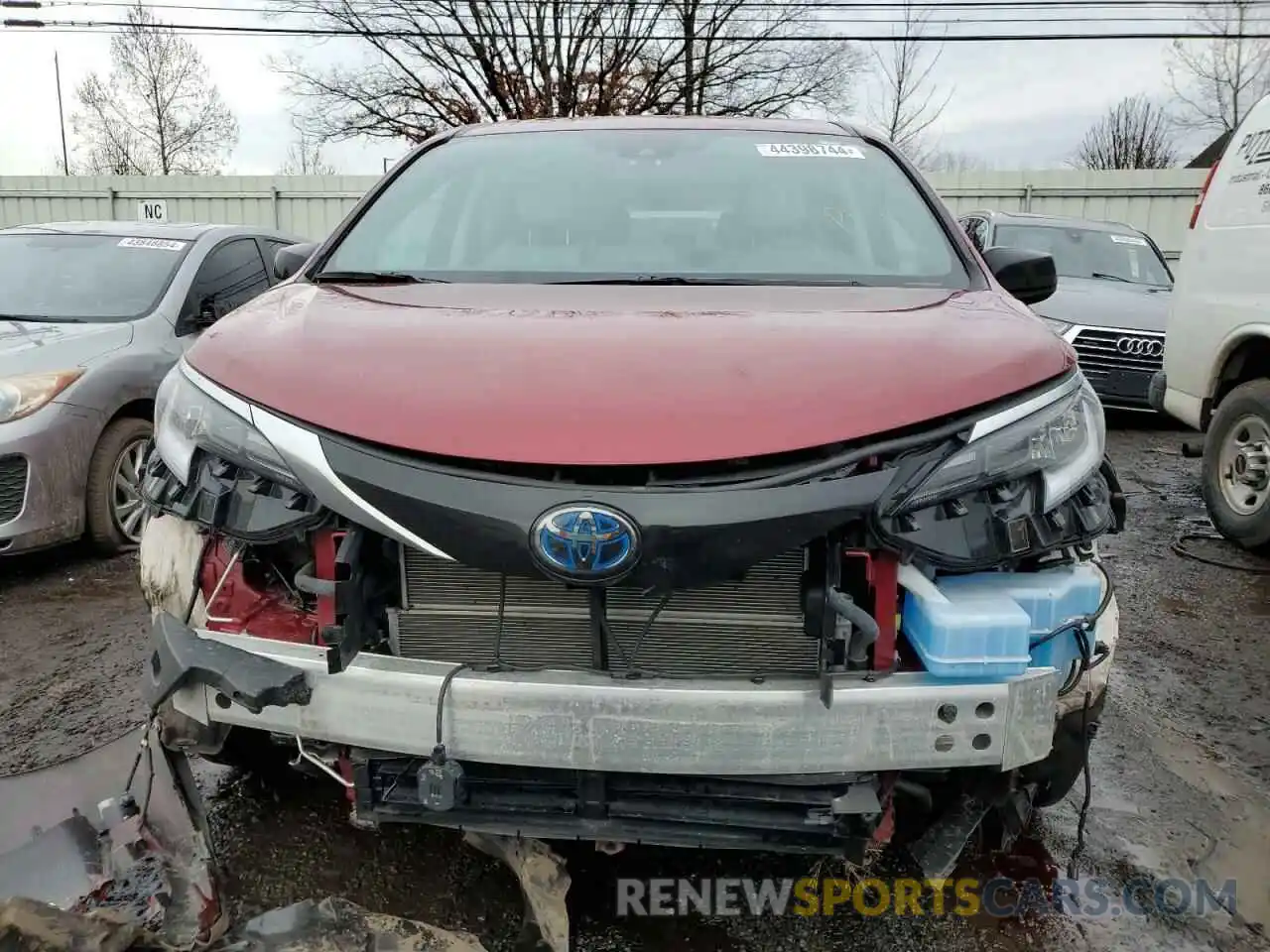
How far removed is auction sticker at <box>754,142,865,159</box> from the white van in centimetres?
265

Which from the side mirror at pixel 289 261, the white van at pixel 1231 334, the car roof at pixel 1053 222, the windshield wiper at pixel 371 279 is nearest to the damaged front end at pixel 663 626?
the windshield wiper at pixel 371 279

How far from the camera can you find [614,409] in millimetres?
1556

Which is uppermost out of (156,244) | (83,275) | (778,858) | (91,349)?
(156,244)

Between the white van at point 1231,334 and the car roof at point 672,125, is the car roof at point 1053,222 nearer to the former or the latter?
the white van at point 1231,334

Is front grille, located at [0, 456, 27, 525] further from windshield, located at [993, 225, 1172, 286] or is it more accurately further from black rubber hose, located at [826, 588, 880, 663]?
windshield, located at [993, 225, 1172, 286]

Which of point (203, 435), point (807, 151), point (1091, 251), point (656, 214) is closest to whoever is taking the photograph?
point (203, 435)

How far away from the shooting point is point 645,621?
169 cm

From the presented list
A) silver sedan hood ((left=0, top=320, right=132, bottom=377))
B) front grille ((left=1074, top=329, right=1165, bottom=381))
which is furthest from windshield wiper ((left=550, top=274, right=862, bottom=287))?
front grille ((left=1074, top=329, right=1165, bottom=381))

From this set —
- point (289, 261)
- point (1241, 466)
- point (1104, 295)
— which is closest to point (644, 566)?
point (289, 261)

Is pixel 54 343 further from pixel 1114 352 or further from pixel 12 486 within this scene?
pixel 1114 352

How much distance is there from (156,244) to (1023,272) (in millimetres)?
4687

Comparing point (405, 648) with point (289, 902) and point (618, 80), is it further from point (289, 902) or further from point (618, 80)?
point (618, 80)

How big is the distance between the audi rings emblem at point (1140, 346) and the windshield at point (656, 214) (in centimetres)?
561

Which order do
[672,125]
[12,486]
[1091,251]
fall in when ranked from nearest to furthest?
1. [672,125]
2. [12,486]
3. [1091,251]
